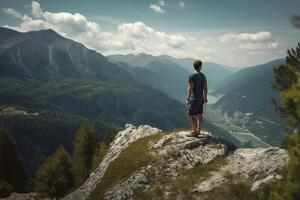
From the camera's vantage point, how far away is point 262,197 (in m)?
12.5

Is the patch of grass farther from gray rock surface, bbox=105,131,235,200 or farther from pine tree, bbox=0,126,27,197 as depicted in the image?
pine tree, bbox=0,126,27,197

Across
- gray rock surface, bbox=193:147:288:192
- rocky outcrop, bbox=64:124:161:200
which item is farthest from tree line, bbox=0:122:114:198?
gray rock surface, bbox=193:147:288:192

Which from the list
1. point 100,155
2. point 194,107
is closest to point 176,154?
point 194,107

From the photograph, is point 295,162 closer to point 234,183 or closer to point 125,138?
point 234,183

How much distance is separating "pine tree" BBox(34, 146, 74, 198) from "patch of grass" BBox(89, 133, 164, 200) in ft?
94.0

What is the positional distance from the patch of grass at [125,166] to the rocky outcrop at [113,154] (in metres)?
1.52

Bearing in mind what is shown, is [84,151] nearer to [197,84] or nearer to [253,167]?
[197,84]

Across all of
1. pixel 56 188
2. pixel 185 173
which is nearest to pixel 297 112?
pixel 185 173

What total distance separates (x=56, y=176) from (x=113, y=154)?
1252 inches

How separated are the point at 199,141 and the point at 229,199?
6.67 m

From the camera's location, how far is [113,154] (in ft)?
83.6

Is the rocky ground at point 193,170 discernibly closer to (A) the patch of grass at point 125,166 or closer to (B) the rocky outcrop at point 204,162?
(B) the rocky outcrop at point 204,162

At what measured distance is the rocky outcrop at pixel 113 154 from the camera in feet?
72.1

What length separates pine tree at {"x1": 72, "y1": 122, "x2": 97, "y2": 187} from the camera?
61.8 metres
